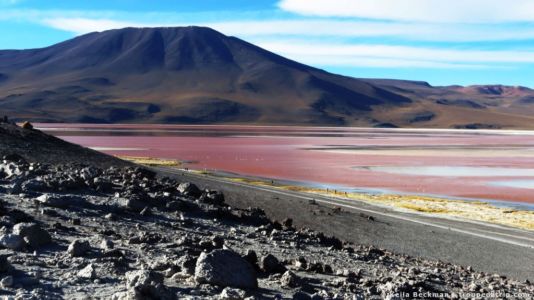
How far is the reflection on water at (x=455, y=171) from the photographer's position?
4759 centimetres

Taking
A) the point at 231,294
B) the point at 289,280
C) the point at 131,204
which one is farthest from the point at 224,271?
the point at 131,204

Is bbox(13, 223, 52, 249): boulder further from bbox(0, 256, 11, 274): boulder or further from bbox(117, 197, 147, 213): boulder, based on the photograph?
bbox(117, 197, 147, 213): boulder

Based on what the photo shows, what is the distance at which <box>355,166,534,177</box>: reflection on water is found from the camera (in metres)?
47.6

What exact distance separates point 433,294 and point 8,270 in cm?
653

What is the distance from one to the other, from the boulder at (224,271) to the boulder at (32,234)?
2744mm

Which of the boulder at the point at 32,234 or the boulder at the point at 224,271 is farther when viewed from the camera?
the boulder at the point at 32,234

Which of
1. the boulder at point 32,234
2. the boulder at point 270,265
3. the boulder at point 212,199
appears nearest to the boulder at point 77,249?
the boulder at point 32,234

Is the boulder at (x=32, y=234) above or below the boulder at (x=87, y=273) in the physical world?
above

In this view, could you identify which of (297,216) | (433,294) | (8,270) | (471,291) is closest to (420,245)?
(297,216)

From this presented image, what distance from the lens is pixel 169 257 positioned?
9531mm

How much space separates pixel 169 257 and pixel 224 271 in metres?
1.54

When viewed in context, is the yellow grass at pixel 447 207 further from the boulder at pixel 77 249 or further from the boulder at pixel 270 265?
the boulder at pixel 77 249

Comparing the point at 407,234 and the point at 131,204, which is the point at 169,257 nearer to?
the point at 131,204

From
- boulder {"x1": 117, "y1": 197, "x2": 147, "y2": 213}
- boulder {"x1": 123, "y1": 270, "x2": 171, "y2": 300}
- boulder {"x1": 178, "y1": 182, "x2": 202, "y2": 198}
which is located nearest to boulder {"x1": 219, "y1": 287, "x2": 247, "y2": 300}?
boulder {"x1": 123, "y1": 270, "x2": 171, "y2": 300}
